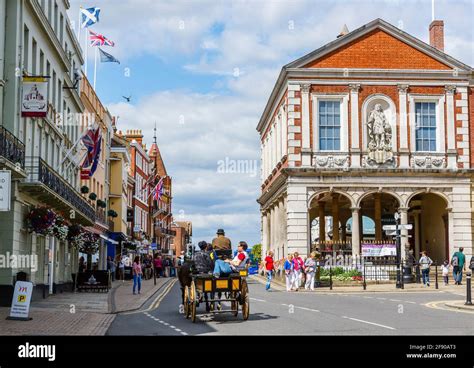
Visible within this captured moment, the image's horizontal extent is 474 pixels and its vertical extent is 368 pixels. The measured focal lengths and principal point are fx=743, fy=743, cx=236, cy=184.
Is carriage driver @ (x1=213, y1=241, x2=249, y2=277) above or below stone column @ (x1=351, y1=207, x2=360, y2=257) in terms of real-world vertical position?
below

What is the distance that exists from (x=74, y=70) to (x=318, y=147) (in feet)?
48.0

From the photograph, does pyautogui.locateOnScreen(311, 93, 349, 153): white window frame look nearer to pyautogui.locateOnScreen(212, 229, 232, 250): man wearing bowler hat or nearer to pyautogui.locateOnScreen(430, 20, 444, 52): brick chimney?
pyautogui.locateOnScreen(430, 20, 444, 52): brick chimney

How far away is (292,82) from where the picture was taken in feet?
142

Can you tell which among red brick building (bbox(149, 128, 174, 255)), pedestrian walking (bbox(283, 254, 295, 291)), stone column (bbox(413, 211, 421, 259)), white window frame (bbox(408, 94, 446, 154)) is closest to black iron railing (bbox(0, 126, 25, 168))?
pedestrian walking (bbox(283, 254, 295, 291))

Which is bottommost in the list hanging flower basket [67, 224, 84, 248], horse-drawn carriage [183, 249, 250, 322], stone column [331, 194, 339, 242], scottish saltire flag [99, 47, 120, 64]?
horse-drawn carriage [183, 249, 250, 322]

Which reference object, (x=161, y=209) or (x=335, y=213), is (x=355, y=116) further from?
(x=161, y=209)

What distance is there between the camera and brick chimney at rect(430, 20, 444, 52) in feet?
163

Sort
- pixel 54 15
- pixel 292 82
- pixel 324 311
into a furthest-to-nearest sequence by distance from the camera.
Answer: pixel 292 82 → pixel 54 15 → pixel 324 311

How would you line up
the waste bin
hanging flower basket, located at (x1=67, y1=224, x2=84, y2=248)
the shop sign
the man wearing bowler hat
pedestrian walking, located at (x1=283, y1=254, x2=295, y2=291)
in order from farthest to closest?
the waste bin < pedestrian walking, located at (x1=283, y1=254, x2=295, y2=291) < hanging flower basket, located at (x1=67, y1=224, x2=84, y2=248) < the shop sign < the man wearing bowler hat

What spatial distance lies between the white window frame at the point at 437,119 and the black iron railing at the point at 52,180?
2003cm

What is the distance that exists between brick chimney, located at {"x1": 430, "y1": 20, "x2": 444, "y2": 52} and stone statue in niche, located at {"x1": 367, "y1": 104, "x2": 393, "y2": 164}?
8882 mm

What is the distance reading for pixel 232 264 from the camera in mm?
17281
